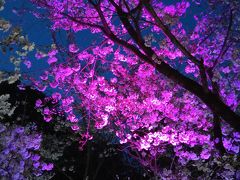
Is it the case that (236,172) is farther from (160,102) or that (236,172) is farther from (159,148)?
(159,148)

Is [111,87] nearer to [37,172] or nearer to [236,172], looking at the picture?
[37,172]

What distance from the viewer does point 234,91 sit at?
1291cm

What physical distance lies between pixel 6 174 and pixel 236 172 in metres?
6.21

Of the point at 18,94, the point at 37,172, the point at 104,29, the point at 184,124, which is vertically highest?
the point at 18,94

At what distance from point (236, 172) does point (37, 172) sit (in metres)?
6.81

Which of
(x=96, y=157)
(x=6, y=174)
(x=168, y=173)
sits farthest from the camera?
(x=96, y=157)

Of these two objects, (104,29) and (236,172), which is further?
(236,172)

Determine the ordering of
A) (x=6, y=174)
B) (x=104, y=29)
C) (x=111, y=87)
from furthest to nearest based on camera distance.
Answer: (x=111, y=87), (x=6, y=174), (x=104, y=29)

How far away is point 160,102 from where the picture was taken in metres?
14.4

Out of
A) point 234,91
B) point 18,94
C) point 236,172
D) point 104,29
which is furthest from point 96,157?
point 104,29

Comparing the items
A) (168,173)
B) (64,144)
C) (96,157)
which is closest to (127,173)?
(96,157)

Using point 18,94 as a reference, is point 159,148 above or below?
below

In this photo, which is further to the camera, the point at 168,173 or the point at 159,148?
the point at 159,148

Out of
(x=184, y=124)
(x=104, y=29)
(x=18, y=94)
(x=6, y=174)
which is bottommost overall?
(x=6, y=174)
